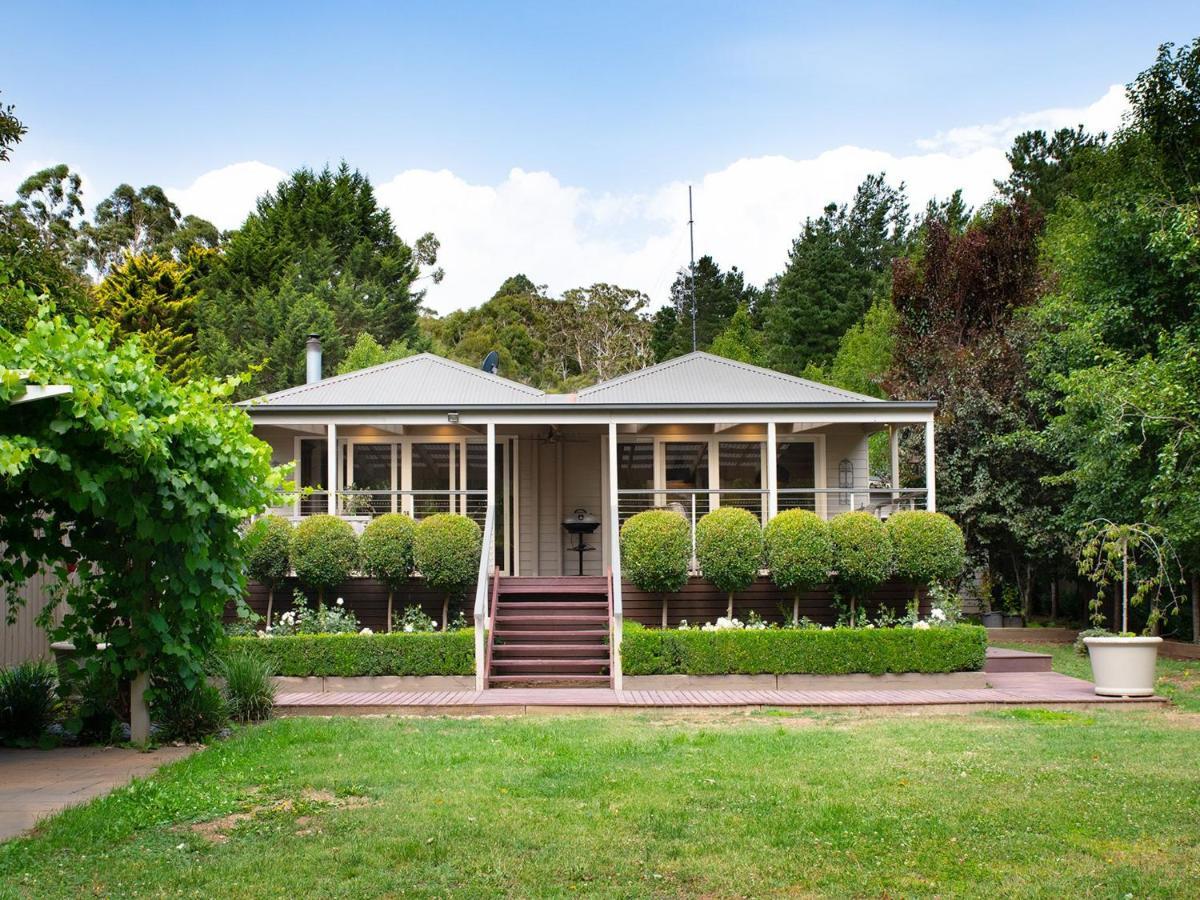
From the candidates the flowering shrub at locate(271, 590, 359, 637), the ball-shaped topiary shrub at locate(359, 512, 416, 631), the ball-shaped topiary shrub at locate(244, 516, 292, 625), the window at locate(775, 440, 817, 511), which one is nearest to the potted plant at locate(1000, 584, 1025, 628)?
the window at locate(775, 440, 817, 511)

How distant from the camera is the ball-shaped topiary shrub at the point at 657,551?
1395 centimetres

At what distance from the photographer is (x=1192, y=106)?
1816cm

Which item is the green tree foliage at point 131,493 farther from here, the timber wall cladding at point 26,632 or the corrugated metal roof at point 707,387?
the corrugated metal roof at point 707,387

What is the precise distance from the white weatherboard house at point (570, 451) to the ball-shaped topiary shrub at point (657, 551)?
3.21ft

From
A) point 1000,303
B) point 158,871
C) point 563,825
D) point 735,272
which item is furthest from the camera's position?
point 735,272

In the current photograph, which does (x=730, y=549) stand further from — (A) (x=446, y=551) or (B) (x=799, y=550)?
(A) (x=446, y=551)

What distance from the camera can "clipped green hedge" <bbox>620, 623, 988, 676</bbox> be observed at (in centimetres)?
1307

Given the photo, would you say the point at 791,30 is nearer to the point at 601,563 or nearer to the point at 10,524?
the point at 601,563

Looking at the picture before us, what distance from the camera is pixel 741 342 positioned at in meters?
47.0

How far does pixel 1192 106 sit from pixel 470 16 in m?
11.7

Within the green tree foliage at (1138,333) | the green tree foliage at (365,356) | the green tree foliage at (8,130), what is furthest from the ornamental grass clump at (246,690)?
the green tree foliage at (365,356)

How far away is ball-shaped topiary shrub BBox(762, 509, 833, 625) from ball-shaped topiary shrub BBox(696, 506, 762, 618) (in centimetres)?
23

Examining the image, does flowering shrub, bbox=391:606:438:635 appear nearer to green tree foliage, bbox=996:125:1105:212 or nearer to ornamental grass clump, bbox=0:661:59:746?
ornamental grass clump, bbox=0:661:59:746

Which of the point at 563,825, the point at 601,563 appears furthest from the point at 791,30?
the point at 563,825
